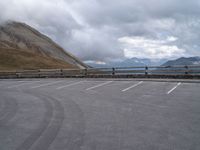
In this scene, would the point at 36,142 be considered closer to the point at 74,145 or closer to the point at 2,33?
the point at 74,145

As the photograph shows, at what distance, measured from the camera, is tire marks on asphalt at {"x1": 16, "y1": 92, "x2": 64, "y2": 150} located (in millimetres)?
5349

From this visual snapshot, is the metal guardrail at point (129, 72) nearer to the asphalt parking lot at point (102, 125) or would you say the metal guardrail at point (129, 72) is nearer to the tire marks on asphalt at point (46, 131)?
the asphalt parking lot at point (102, 125)

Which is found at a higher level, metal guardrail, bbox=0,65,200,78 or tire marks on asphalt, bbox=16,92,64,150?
metal guardrail, bbox=0,65,200,78

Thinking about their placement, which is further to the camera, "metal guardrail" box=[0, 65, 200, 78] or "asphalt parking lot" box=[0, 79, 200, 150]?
"metal guardrail" box=[0, 65, 200, 78]

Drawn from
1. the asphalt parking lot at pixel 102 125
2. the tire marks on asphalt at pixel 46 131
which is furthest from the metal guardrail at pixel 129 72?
the tire marks on asphalt at pixel 46 131

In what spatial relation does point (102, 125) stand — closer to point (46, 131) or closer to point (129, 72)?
point (46, 131)

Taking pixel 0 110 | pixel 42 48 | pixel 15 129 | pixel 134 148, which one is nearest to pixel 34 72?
pixel 0 110

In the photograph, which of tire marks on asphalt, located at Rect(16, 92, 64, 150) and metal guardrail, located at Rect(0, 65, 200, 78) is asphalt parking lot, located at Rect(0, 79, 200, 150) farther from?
metal guardrail, located at Rect(0, 65, 200, 78)

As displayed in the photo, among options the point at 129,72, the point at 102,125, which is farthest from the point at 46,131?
the point at 129,72

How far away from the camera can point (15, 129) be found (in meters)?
6.68

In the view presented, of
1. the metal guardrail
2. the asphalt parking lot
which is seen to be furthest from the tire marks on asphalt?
the metal guardrail

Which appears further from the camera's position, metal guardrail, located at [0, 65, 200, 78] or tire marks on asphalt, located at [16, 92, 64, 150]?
metal guardrail, located at [0, 65, 200, 78]

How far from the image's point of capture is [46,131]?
6.35m

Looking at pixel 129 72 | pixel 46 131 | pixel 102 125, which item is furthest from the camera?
pixel 129 72
